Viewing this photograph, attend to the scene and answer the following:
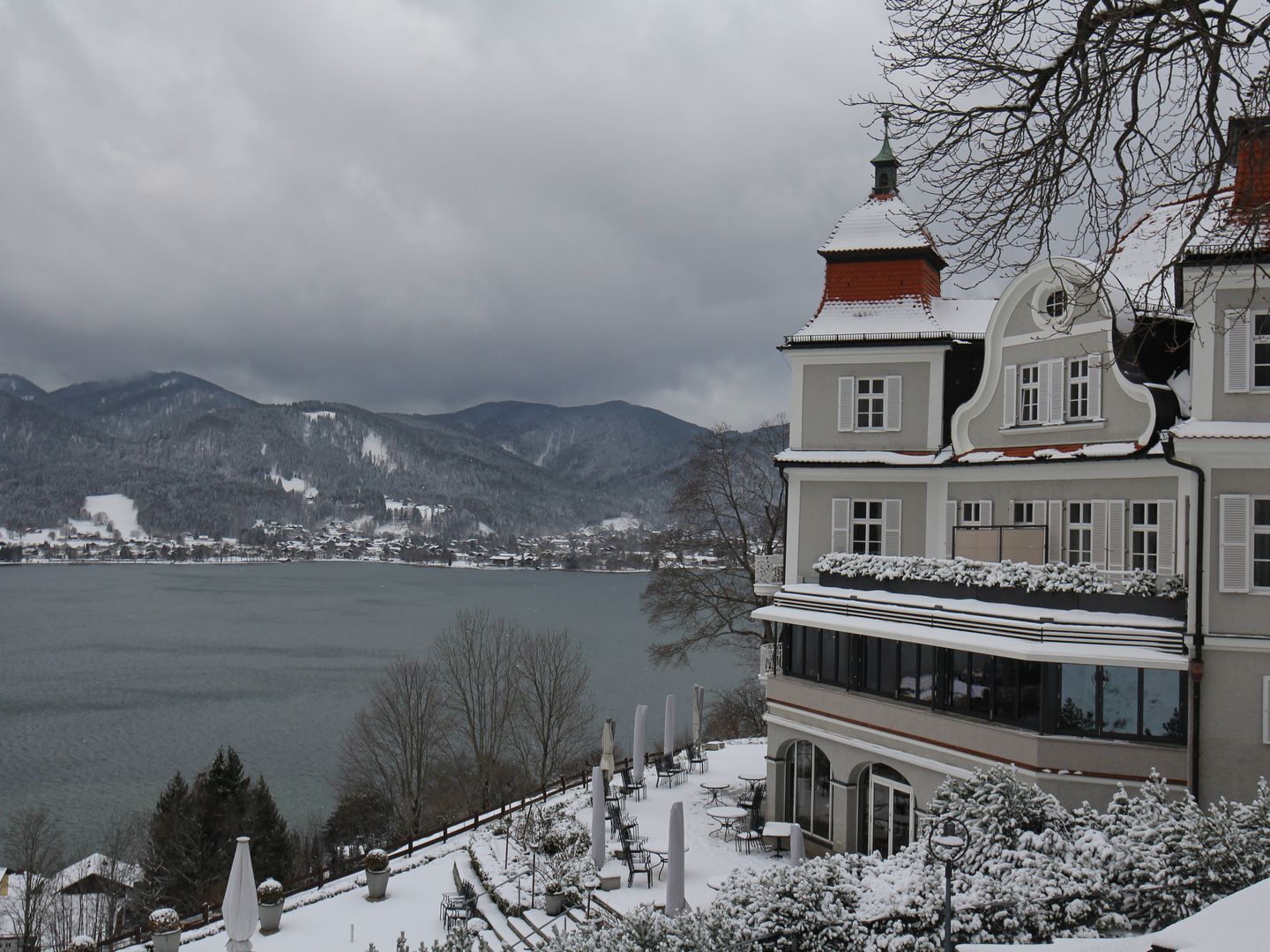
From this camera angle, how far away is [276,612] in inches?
4567

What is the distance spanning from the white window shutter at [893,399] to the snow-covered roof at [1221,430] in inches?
275

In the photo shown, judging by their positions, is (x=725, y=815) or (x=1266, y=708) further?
(x=725, y=815)

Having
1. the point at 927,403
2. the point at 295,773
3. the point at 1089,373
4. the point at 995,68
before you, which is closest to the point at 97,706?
the point at 295,773

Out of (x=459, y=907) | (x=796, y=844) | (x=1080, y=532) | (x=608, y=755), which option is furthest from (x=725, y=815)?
(x=1080, y=532)

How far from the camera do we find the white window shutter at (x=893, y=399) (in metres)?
20.3

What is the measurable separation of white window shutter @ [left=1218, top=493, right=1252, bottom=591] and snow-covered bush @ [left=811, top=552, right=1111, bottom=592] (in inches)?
64.1

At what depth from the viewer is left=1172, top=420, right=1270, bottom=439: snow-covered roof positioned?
43.2ft

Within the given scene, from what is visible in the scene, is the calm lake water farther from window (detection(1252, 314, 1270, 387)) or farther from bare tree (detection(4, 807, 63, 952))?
window (detection(1252, 314, 1270, 387))

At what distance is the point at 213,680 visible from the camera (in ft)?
223

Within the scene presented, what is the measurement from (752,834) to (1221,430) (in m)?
10.9

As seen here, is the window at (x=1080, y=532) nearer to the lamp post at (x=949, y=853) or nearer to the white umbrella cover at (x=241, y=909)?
the lamp post at (x=949, y=853)

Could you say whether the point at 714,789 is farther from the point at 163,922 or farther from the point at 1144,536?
the point at 163,922

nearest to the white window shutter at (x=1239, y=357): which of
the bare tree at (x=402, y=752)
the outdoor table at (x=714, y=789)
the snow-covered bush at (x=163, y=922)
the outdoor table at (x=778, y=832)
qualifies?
the outdoor table at (x=778, y=832)

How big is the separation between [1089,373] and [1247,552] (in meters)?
4.46
